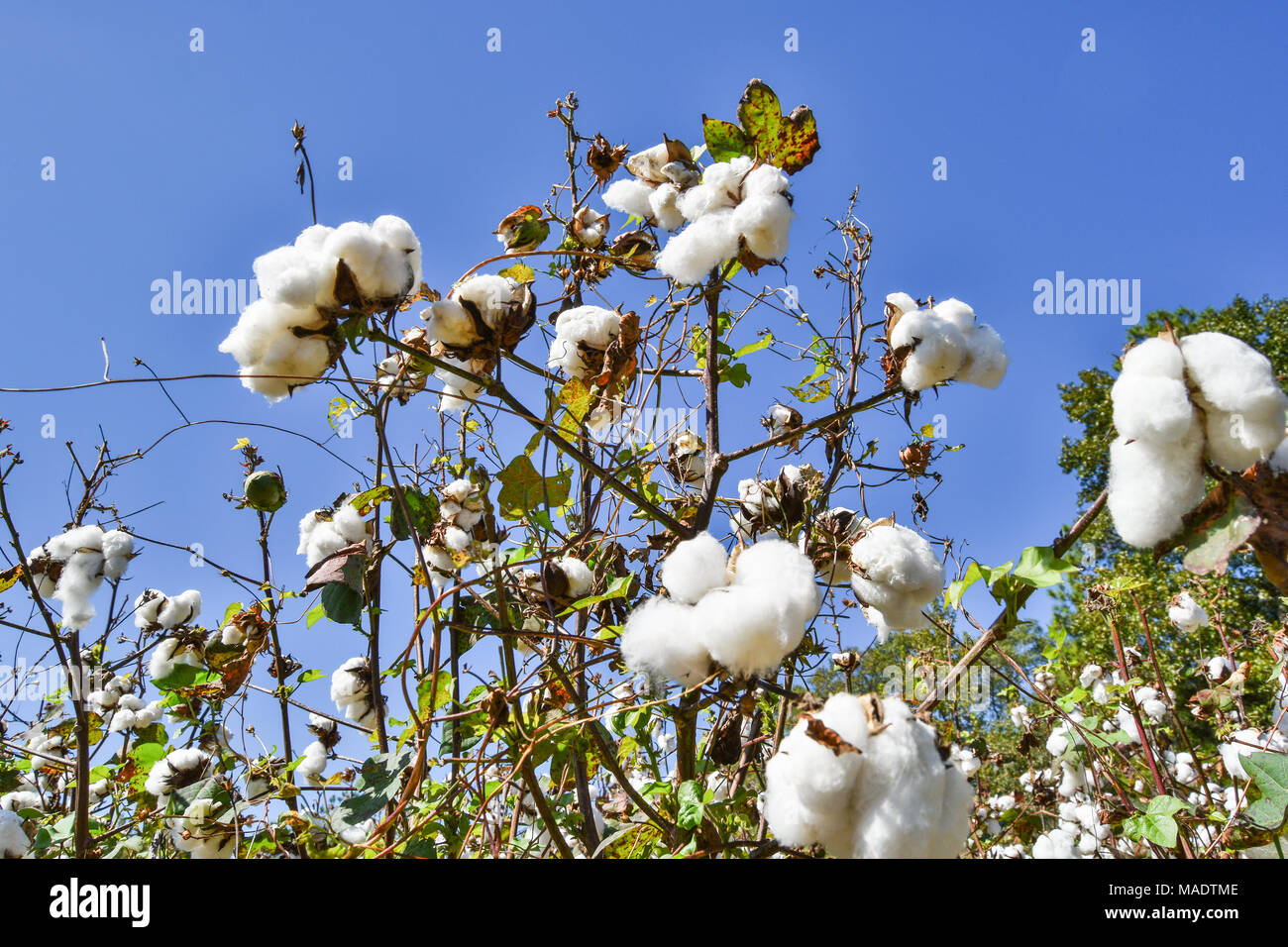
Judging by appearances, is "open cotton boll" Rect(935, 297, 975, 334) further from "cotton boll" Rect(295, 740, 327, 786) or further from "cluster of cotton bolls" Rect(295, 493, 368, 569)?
"cotton boll" Rect(295, 740, 327, 786)

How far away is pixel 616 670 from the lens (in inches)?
50.8

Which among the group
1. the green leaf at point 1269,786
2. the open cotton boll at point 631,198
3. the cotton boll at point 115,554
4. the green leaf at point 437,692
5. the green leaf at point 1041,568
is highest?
the open cotton boll at point 631,198

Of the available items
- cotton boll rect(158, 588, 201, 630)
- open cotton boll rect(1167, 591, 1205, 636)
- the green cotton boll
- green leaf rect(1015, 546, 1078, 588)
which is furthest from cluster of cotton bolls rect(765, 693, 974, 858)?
open cotton boll rect(1167, 591, 1205, 636)

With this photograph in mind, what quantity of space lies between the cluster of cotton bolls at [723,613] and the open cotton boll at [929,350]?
1.30 feet

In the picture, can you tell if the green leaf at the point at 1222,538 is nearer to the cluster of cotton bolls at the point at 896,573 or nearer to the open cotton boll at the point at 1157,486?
the open cotton boll at the point at 1157,486

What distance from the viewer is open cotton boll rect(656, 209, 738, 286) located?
3.47ft

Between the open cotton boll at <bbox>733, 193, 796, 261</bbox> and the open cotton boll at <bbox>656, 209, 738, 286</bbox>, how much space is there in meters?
0.02

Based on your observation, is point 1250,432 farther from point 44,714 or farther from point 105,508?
point 44,714

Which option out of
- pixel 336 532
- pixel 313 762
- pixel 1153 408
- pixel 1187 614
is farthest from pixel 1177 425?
pixel 1187 614

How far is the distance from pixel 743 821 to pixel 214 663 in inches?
44.8

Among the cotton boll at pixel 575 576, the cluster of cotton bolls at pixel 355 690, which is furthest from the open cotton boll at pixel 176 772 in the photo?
the cotton boll at pixel 575 576

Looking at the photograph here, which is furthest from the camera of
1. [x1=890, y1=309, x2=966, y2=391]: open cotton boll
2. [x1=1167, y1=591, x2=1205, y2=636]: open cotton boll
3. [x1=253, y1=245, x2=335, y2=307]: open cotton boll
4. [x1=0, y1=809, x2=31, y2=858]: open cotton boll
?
[x1=1167, y1=591, x2=1205, y2=636]: open cotton boll

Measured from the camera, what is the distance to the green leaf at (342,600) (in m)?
1.19
